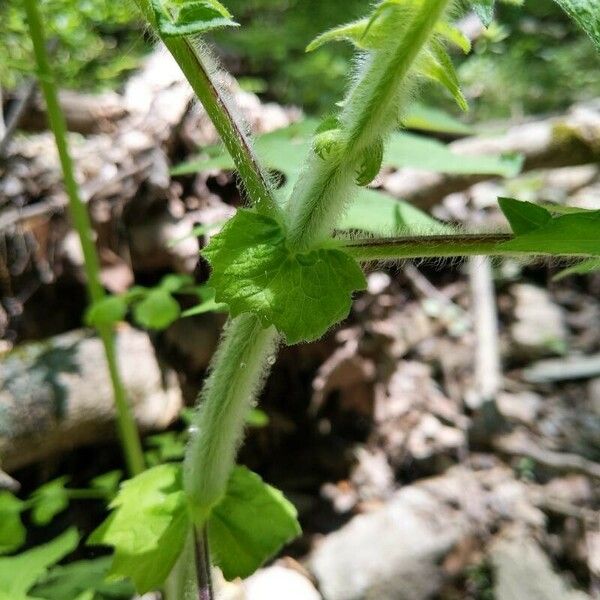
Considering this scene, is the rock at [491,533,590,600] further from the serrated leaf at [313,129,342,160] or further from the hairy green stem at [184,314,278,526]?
the serrated leaf at [313,129,342,160]

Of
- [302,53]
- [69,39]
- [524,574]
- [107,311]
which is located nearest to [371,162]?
[107,311]

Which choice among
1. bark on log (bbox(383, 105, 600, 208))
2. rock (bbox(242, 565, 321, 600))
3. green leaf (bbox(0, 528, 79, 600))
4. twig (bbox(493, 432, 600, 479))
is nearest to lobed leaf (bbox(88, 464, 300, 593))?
green leaf (bbox(0, 528, 79, 600))

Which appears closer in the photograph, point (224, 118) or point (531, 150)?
point (224, 118)

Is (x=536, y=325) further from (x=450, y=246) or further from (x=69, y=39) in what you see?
(x=450, y=246)

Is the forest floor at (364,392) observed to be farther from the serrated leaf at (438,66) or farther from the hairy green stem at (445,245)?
the serrated leaf at (438,66)

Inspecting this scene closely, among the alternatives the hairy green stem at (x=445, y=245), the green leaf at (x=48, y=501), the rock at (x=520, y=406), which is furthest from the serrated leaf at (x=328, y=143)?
the rock at (x=520, y=406)

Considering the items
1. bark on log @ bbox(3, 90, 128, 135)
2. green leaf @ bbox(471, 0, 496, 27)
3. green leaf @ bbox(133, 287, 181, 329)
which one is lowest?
bark on log @ bbox(3, 90, 128, 135)
